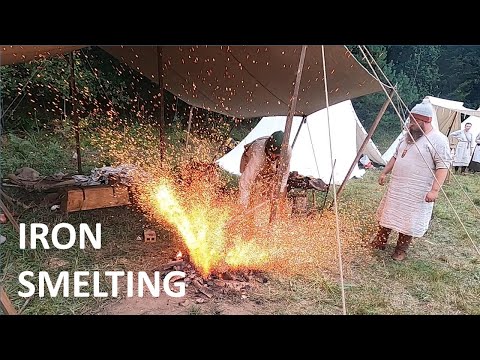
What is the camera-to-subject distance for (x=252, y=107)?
3705 mm

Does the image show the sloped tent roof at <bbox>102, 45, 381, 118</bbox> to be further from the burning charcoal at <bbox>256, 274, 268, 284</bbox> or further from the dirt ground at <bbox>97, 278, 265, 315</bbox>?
the dirt ground at <bbox>97, 278, 265, 315</bbox>

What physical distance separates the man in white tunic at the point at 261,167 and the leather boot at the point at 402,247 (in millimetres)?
911

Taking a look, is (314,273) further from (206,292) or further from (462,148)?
(462,148)

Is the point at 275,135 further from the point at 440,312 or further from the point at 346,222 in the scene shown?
the point at 440,312

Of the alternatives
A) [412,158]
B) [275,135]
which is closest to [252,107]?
[275,135]

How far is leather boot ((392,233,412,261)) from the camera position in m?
2.56

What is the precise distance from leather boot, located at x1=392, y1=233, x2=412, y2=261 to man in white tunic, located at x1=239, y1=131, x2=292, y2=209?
911 mm

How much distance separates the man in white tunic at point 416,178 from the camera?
2334mm

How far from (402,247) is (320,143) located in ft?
7.14

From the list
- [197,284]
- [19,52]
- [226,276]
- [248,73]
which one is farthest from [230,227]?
[19,52]

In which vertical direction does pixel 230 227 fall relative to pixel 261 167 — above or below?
below

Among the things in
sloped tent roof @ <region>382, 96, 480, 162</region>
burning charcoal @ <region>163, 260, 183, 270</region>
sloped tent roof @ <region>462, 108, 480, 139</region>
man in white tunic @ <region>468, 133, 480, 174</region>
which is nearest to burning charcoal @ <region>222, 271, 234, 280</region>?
burning charcoal @ <region>163, 260, 183, 270</region>

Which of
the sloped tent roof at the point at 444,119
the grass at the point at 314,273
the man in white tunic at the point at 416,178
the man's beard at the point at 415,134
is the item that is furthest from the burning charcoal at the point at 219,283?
the sloped tent roof at the point at 444,119

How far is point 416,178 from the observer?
2424 millimetres
